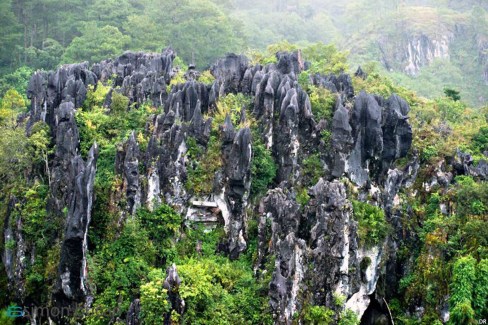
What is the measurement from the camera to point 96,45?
35500mm

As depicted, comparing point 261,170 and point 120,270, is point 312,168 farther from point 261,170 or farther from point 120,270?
point 120,270

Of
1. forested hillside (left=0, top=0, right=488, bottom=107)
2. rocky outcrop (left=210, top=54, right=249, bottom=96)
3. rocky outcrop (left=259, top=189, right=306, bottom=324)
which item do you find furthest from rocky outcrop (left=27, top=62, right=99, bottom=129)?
forested hillside (left=0, top=0, right=488, bottom=107)

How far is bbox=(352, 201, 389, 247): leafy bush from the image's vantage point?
1984 cm

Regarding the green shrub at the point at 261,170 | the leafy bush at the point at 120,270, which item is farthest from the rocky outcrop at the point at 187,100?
the leafy bush at the point at 120,270

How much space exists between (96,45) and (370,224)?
74.7 ft

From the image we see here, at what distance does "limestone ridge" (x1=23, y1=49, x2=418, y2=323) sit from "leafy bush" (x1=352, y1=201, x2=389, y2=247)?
16.3 inches

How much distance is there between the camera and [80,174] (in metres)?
18.1

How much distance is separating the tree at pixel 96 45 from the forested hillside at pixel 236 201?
8.69 m

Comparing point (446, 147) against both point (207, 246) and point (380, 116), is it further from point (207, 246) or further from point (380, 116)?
point (207, 246)

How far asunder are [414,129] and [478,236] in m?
6.64

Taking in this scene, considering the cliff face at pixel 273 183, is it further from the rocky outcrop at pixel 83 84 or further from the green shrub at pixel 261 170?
the green shrub at pixel 261 170

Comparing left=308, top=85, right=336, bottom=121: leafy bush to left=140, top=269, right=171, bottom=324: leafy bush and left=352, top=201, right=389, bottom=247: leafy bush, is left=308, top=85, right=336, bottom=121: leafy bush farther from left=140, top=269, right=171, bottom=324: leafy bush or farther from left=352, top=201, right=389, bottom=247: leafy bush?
left=140, top=269, right=171, bottom=324: leafy bush

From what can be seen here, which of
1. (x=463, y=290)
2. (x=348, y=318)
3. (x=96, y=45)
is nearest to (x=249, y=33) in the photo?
(x=96, y=45)

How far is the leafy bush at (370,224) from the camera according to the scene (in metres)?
19.8
